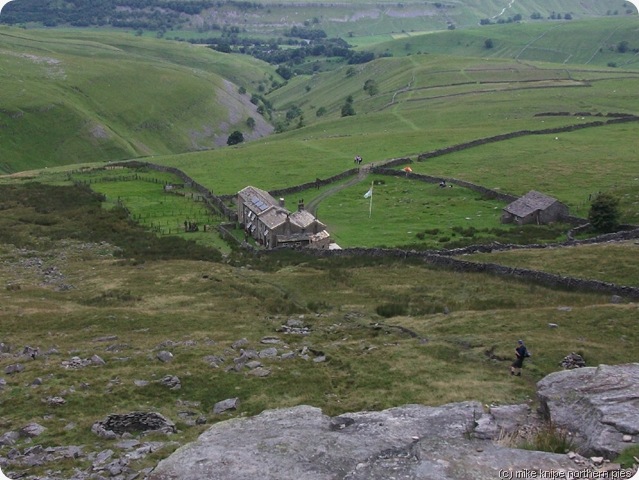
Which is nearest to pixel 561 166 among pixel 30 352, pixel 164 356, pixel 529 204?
pixel 529 204

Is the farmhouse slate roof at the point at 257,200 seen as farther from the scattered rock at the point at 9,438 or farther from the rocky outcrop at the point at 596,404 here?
the rocky outcrop at the point at 596,404

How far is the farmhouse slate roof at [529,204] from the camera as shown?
70.6 meters

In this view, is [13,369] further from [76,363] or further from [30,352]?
[30,352]

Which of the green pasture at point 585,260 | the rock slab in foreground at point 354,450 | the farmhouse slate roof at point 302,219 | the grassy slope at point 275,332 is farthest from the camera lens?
the farmhouse slate roof at point 302,219

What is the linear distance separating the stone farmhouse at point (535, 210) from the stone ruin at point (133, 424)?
5232cm

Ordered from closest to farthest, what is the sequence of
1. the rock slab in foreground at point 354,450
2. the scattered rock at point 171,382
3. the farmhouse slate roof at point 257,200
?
1. the rock slab in foreground at point 354,450
2. the scattered rock at point 171,382
3. the farmhouse slate roof at point 257,200

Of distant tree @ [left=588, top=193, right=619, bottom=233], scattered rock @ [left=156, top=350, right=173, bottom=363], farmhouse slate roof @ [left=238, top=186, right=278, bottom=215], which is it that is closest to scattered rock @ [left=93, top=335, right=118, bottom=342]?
scattered rock @ [left=156, top=350, right=173, bottom=363]

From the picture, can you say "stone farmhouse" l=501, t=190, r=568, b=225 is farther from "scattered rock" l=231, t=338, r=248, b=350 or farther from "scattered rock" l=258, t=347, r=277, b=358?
"scattered rock" l=258, t=347, r=277, b=358

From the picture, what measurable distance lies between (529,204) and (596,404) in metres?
51.5

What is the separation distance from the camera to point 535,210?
70.2 meters

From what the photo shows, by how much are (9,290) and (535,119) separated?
102 metres

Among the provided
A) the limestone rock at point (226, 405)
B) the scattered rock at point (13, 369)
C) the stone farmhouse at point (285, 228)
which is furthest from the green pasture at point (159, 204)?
Answer: the limestone rock at point (226, 405)

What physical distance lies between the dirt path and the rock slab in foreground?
5451 cm

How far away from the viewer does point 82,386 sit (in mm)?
30766
